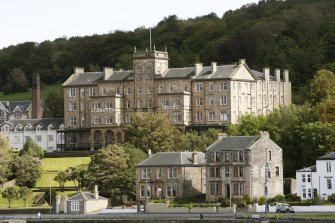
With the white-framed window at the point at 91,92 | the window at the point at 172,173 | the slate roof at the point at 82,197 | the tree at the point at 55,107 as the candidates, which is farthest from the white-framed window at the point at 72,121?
the window at the point at 172,173

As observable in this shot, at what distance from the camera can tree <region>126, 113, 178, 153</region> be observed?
411ft

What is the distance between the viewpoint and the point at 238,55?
19650cm

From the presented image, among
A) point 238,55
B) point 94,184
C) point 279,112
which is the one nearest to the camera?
point 94,184

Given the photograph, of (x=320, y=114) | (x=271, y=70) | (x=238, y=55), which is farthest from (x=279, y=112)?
(x=238, y=55)

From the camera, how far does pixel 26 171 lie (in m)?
124

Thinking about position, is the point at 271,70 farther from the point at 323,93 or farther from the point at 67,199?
the point at 67,199

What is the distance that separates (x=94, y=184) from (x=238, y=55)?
87316 millimetres

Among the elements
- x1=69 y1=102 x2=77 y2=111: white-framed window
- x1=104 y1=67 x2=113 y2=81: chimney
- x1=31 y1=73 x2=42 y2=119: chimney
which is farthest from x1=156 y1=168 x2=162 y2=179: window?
x1=31 y1=73 x2=42 y2=119: chimney

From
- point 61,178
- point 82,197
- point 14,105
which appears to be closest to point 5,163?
point 61,178

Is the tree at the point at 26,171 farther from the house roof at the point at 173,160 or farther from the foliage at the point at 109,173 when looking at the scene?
the house roof at the point at 173,160

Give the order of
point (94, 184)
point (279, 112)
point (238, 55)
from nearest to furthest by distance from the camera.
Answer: point (94, 184)
point (279, 112)
point (238, 55)

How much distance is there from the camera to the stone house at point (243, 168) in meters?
Result: 103

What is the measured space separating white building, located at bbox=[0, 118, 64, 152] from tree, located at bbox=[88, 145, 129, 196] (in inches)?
1632

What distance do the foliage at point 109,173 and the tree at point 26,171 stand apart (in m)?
10.9
